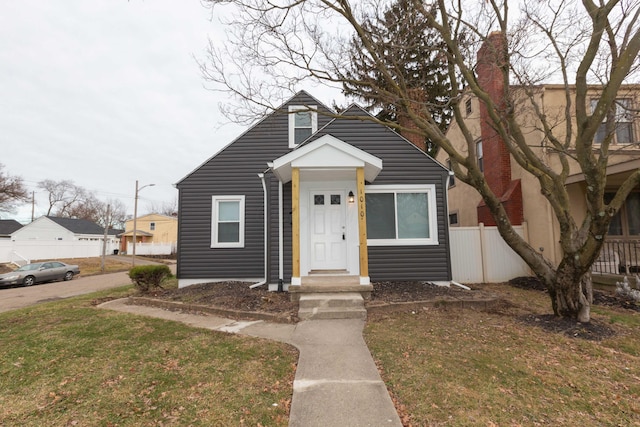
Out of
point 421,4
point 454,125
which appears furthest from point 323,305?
point 454,125

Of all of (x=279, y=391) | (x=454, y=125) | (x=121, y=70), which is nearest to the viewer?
(x=279, y=391)

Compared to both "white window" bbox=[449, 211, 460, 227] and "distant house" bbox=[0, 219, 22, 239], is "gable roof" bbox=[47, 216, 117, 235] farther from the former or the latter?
"white window" bbox=[449, 211, 460, 227]

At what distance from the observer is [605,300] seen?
6895 millimetres

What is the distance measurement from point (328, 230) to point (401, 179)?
2.52m

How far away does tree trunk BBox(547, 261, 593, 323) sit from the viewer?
4984mm

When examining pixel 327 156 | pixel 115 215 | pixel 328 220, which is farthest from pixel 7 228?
pixel 327 156

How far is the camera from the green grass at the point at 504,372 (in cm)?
271

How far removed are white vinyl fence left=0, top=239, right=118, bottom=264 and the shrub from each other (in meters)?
22.0

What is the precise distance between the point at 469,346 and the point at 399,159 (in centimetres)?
554

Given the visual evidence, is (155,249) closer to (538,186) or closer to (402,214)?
(402,214)

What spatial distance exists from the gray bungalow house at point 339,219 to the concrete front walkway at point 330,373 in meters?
1.62

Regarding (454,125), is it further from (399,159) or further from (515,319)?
(515,319)

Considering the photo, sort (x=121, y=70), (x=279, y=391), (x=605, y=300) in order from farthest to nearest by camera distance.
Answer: (x=121, y=70), (x=605, y=300), (x=279, y=391)

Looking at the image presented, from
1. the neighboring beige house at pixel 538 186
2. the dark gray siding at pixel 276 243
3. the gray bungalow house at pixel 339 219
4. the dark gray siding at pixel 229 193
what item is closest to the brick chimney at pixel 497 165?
the neighboring beige house at pixel 538 186
